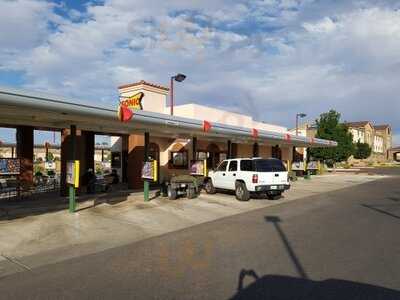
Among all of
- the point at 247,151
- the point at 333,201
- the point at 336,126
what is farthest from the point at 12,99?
the point at 336,126

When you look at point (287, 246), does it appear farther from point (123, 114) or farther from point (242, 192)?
point (242, 192)

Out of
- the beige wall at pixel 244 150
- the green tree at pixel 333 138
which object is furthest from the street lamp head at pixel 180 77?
the green tree at pixel 333 138

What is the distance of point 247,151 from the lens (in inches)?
1312

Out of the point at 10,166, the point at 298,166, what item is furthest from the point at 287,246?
the point at 298,166

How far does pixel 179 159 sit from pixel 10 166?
39.1 ft

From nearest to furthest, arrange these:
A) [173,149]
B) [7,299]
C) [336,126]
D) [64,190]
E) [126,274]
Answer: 1. [7,299]
2. [126,274]
3. [64,190]
4. [173,149]
5. [336,126]

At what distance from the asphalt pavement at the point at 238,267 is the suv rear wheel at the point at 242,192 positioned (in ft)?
20.8

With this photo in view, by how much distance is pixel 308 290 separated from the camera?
6.12 metres

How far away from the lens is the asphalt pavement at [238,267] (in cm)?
611

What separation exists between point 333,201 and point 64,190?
1225 cm

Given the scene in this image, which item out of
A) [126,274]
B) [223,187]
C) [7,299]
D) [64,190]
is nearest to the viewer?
[7,299]

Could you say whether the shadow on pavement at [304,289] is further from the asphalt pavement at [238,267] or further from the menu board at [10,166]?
the menu board at [10,166]

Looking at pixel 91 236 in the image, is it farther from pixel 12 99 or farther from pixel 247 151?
pixel 247 151

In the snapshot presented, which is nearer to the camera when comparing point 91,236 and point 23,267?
point 23,267
